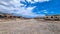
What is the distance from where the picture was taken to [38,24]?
2773mm

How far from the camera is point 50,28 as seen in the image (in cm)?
271

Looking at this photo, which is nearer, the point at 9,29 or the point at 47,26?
the point at 9,29

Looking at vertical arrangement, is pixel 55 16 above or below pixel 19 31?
above

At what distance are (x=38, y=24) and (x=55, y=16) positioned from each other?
1.30 ft

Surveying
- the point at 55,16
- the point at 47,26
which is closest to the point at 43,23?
the point at 47,26

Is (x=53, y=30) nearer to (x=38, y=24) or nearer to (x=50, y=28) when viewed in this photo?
(x=50, y=28)

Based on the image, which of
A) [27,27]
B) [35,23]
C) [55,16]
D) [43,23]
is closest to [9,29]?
[27,27]

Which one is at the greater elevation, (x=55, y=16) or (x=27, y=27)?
(x=55, y=16)

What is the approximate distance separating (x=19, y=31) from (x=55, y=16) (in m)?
0.80

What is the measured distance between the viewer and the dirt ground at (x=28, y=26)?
8.37ft

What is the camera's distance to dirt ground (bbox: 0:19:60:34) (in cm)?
255

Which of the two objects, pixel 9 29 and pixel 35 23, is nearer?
pixel 9 29

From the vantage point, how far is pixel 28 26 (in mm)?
2689

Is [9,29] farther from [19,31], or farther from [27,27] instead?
[27,27]
